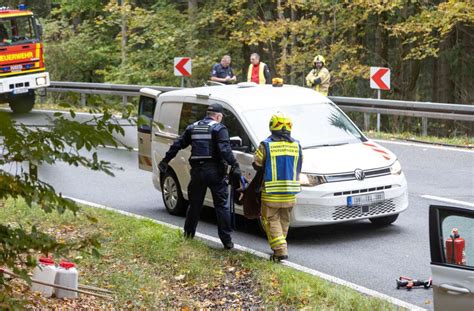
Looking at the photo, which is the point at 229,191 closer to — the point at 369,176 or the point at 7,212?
the point at 369,176

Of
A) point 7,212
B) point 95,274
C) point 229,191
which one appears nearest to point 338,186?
point 229,191

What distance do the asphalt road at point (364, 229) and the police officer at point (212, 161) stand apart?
76 centimetres

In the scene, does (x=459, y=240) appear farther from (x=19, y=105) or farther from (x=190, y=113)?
(x=190, y=113)

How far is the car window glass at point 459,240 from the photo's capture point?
19.3ft

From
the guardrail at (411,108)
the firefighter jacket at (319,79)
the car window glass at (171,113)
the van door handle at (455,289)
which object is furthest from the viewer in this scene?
the firefighter jacket at (319,79)

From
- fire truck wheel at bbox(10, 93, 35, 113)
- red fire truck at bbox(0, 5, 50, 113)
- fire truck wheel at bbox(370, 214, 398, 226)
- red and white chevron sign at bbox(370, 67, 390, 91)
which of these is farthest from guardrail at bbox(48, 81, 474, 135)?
fire truck wheel at bbox(10, 93, 35, 113)

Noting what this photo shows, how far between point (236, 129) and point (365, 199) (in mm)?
1890

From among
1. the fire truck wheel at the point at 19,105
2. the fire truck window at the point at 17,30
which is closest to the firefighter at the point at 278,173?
the fire truck wheel at the point at 19,105

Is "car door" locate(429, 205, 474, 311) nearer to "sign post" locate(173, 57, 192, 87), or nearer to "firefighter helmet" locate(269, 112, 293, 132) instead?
"firefighter helmet" locate(269, 112, 293, 132)

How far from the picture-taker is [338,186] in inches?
450

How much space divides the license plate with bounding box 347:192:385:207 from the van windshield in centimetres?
95

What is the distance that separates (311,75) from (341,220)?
10.1 m

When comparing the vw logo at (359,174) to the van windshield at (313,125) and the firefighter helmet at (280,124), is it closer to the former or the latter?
the van windshield at (313,125)

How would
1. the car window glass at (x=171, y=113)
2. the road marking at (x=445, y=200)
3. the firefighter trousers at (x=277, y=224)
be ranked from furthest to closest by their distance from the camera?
1. the road marking at (x=445, y=200)
2. the car window glass at (x=171, y=113)
3. the firefighter trousers at (x=277, y=224)
